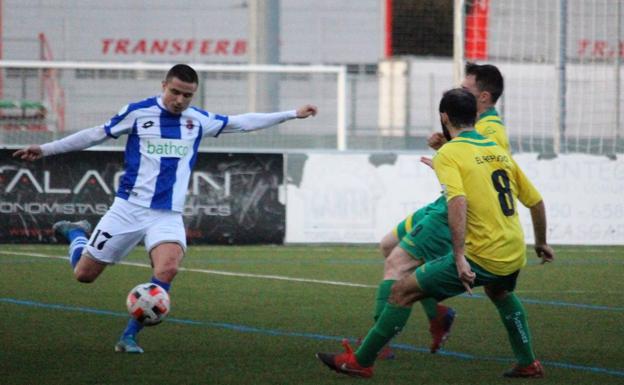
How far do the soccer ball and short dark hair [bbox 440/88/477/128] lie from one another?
213 centimetres

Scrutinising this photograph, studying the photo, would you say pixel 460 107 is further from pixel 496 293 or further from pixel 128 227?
pixel 128 227

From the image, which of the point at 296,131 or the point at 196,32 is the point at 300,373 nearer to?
the point at 296,131

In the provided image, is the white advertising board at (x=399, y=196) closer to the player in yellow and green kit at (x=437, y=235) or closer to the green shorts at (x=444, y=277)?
the player in yellow and green kit at (x=437, y=235)

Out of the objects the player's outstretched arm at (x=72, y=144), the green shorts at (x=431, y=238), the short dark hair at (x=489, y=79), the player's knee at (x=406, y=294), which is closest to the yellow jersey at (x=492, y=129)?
the short dark hair at (x=489, y=79)

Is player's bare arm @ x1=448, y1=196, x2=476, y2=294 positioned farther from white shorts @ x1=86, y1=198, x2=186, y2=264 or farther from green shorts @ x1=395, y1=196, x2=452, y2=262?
white shorts @ x1=86, y1=198, x2=186, y2=264

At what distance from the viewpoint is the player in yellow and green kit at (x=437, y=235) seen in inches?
342

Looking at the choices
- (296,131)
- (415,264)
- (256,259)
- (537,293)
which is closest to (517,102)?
(296,131)

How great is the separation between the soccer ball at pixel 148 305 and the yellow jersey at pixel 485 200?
6.45 feet

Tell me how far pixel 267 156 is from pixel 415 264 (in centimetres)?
Answer: 950

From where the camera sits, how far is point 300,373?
26.3ft

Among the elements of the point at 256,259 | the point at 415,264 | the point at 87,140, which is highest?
the point at 87,140

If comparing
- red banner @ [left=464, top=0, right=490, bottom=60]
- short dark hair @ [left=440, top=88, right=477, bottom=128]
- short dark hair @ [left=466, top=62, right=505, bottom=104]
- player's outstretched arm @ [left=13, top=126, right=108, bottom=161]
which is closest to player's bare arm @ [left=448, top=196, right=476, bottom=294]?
short dark hair @ [left=440, top=88, right=477, bottom=128]

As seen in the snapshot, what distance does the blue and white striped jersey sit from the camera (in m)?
9.05

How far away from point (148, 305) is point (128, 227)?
2.78 ft
